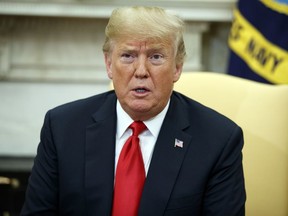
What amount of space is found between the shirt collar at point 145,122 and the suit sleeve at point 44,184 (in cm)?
22

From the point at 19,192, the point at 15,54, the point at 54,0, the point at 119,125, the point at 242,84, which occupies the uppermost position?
the point at 54,0

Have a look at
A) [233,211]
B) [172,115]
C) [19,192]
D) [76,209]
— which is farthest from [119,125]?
[19,192]

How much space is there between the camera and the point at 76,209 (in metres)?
1.84

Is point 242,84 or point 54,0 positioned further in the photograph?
point 54,0

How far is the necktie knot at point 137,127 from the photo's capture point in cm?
186

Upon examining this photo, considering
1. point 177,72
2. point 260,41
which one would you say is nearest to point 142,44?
point 177,72

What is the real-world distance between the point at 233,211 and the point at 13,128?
266cm

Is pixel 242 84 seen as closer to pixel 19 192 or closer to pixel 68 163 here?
pixel 68 163

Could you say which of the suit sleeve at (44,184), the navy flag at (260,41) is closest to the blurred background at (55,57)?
the navy flag at (260,41)

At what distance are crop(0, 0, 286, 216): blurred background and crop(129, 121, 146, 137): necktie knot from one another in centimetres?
221

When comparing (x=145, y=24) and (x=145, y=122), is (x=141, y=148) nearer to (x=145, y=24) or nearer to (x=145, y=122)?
(x=145, y=122)

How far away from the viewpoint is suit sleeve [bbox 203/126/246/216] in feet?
5.87

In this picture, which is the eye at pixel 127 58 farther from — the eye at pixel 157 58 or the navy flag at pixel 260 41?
the navy flag at pixel 260 41

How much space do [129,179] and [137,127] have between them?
16 cm
